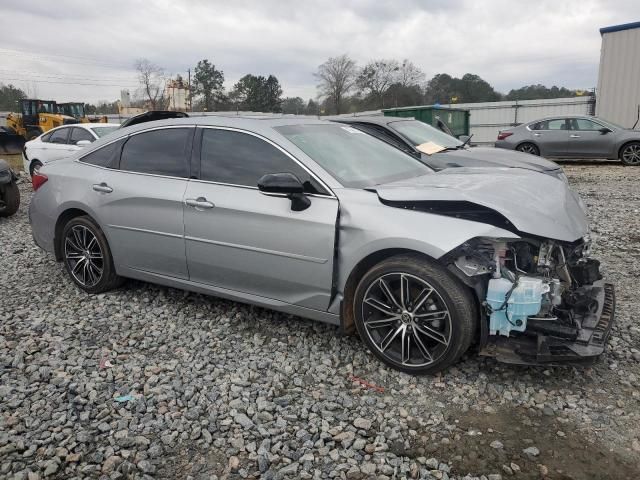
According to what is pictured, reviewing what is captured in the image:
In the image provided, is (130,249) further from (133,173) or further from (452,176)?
(452,176)

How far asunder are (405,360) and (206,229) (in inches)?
66.7

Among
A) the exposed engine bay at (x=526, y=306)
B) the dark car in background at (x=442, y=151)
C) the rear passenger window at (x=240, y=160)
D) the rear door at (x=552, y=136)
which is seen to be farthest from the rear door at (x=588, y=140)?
the rear passenger window at (x=240, y=160)

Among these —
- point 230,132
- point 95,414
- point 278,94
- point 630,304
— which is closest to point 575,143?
point 630,304

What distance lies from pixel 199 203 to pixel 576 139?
523 inches

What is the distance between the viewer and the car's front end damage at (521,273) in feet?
9.06

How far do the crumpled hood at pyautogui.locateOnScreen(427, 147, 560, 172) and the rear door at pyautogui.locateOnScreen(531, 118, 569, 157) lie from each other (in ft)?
24.0

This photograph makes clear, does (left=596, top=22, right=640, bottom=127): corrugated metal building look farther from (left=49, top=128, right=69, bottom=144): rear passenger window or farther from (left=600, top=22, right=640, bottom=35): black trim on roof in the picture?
(left=49, top=128, right=69, bottom=144): rear passenger window

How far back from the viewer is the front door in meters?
3.22

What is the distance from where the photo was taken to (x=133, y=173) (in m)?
4.15

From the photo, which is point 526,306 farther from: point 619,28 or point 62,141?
point 619,28

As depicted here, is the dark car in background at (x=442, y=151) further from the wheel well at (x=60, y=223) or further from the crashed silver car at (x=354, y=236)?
the wheel well at (x=60, y=223)

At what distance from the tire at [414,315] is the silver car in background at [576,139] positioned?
12.9 meters

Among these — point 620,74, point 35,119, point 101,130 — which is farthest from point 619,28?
point 35,119

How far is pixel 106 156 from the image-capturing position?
173 inches
